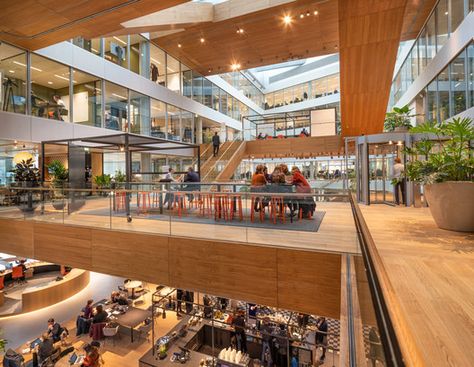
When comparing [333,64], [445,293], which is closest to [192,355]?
[445,293]

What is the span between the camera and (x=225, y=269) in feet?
17.8

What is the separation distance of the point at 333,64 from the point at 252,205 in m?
27.9

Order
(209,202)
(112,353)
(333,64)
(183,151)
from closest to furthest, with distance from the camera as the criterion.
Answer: (209,202) → (112,353) → (183,151) → (333,64)

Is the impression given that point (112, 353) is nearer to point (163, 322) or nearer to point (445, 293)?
point (163, 322)

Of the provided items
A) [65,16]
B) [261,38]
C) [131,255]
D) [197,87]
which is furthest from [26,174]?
[197,87]

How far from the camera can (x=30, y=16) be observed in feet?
27.0

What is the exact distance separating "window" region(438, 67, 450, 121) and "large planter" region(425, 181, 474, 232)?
7.49 metres

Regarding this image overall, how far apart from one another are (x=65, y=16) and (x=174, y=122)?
10674 mm

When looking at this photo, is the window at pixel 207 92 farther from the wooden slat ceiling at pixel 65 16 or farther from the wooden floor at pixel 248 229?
the wooden floor at pixel 248 229

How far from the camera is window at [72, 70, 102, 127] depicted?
12758 millimetres

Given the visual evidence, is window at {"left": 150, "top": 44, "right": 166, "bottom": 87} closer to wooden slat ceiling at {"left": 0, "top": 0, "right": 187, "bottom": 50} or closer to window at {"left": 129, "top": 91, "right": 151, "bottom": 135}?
window at {"left": 129, "top": 91, "right": 151, "bottom": 135}

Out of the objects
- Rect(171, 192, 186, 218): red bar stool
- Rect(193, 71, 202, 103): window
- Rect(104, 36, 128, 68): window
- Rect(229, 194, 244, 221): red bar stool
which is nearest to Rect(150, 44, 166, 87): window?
Rect(104, 36, 128, 68): window

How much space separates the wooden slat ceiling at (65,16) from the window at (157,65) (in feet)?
24.3

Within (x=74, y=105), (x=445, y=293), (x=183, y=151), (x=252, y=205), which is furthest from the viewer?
(x=183, y=151)
